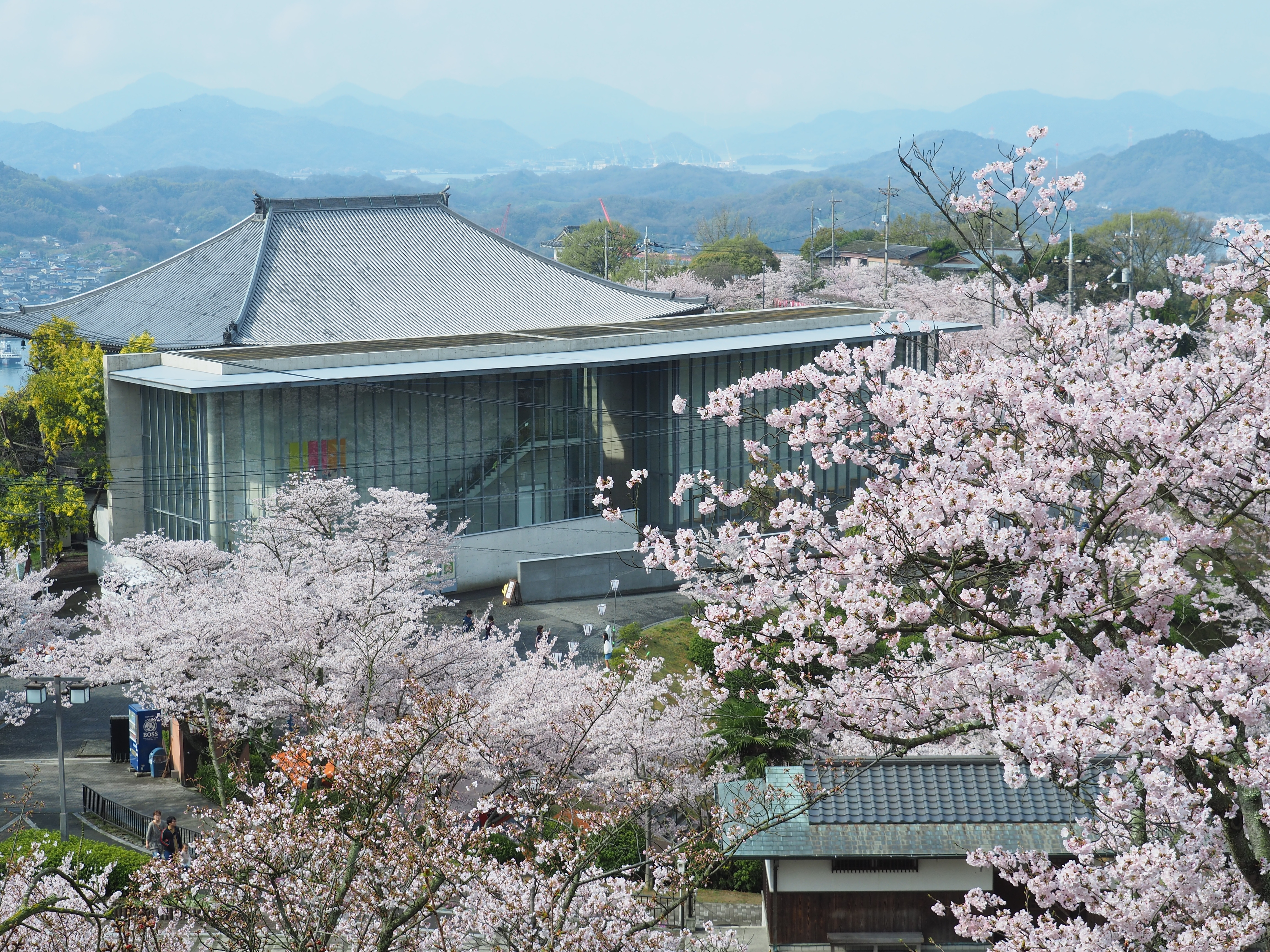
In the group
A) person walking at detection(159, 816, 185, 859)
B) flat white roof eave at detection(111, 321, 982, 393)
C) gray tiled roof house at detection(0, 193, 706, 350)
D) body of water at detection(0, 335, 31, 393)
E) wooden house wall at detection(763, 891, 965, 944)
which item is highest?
gray tiled roof house at detection(0, 193, 706, 350)

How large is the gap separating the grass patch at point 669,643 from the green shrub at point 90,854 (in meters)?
10.7

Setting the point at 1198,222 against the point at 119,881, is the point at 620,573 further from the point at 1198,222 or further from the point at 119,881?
the point at 1198,222

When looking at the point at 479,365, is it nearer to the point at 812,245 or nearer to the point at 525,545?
the point at 525,545

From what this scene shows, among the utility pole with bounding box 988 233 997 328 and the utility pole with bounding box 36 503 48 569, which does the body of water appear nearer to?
the utility pole with bounding box 36 503 48 569

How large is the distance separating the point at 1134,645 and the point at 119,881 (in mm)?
11906

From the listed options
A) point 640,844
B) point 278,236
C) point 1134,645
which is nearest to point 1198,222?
point 278,236

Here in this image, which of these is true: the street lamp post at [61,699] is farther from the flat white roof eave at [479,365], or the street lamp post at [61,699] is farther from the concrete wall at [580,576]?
the concrete wall at [580,576]

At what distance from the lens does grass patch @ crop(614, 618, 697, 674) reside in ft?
82.6

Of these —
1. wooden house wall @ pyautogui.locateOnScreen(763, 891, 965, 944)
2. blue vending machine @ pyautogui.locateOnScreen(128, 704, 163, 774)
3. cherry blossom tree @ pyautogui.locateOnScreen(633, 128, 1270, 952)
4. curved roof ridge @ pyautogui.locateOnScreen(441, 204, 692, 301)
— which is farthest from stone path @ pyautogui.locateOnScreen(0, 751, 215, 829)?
curved roof ridge @ pyautogui.locateOnScreen(441, 204, 692, 301)

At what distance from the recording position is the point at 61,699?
17.6 m

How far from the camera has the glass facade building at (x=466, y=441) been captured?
28.7 meters

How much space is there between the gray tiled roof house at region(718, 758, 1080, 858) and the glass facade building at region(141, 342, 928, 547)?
19227mm

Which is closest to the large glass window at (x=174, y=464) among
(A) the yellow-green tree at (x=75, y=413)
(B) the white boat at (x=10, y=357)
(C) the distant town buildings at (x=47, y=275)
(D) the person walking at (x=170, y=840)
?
(A) the yellow-green tree at (x=75, y=413)

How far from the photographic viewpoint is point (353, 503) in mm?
28359
